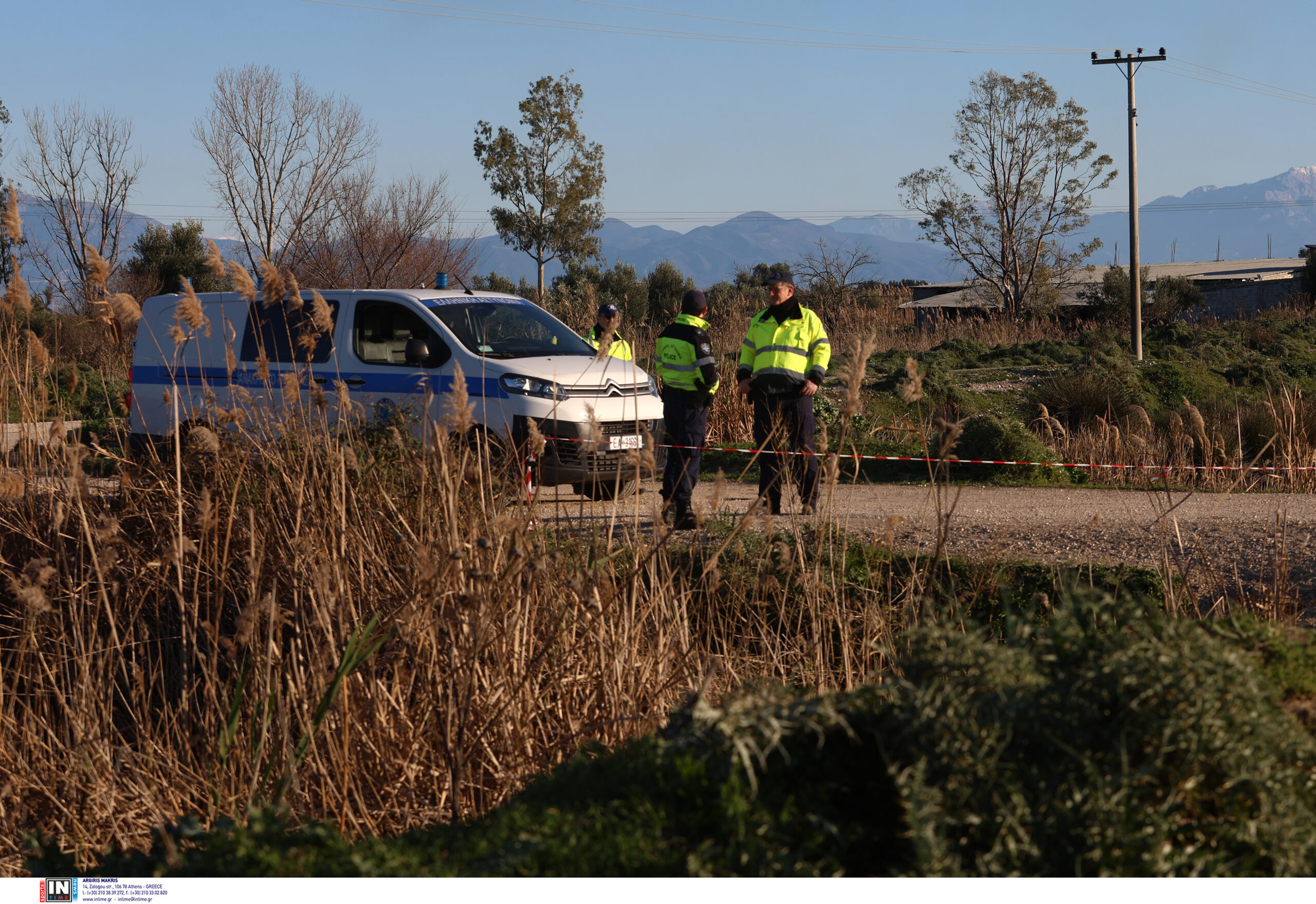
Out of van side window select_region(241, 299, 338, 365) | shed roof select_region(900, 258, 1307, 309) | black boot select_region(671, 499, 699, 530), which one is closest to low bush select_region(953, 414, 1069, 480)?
black boot select_region(671, 499, 699, 530)

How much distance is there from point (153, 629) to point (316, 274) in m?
26.1

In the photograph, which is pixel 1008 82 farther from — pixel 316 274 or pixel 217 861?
pixel 217 861

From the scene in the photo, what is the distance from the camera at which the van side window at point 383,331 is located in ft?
27.8

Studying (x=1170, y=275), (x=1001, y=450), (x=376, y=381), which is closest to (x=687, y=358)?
(x=376, y=381)

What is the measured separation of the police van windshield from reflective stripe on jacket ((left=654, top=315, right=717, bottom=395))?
1.21 meters

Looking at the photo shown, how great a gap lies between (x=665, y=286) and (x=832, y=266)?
15635 mm

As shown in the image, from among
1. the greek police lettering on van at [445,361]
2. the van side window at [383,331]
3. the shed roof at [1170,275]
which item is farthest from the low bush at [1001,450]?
the shed roof at [1170,275]

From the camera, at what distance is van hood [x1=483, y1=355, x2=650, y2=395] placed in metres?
8.06

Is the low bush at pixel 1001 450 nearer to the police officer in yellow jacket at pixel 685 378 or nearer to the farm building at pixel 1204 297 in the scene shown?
the police officer in yellow jacket at pixel 685 378

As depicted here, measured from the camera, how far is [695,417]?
26.2 ft

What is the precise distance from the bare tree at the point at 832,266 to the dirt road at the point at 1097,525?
58.2ft

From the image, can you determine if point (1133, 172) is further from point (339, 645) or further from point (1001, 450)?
point (339, 645)

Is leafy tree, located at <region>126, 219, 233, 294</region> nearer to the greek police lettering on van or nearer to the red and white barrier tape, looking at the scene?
the greek police lettering on van

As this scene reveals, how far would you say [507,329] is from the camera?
880cm
